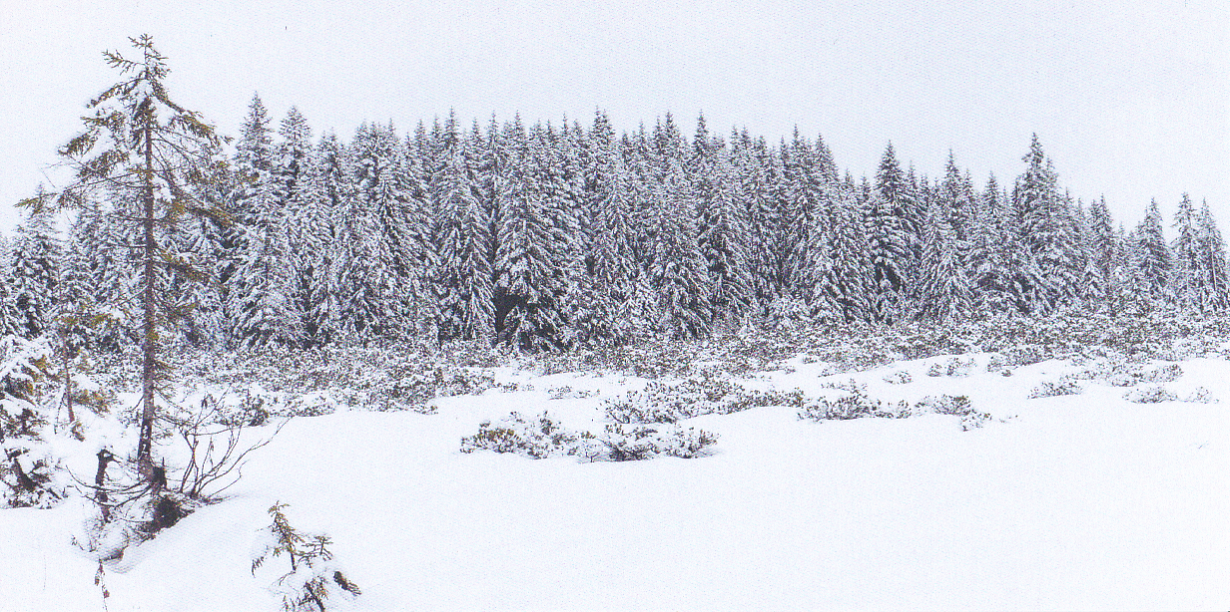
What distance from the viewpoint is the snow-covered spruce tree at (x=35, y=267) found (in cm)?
3041

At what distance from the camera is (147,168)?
23.1ft

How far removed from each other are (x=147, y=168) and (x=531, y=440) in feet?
17.3

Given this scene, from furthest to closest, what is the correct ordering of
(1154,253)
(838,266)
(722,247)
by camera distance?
(1154,253)
(722,247)
(838,266)

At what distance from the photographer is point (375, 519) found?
20.2ft

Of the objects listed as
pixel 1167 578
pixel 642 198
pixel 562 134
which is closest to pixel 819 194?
pixel 642 198

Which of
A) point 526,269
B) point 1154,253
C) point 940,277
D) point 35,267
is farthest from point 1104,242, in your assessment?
point 35,267

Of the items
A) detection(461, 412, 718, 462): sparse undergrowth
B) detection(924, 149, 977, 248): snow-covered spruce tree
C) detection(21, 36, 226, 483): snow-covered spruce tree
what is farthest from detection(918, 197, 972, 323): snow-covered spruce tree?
detection(21, 36, 226, 483): snow-covered spruce tree

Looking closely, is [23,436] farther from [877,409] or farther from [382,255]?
[382,255]

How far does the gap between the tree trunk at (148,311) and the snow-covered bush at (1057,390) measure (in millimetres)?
11775

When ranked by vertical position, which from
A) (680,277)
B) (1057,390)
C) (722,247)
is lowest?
(1057,390)

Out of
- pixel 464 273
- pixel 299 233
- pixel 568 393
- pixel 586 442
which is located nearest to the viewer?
pixel 586 442

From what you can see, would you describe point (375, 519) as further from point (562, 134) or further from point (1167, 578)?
point (562, 134)

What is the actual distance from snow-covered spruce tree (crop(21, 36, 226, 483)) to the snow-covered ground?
6.32 ft

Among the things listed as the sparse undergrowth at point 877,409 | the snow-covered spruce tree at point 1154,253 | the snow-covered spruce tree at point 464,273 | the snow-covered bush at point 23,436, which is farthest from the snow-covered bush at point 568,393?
the snow-covered spruce tree at point 1154,253
